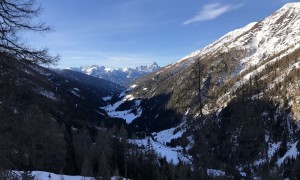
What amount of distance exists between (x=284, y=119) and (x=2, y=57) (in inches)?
7628

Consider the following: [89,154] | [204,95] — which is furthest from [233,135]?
[204,95]

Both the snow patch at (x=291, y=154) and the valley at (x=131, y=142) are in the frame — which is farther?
the snow patch at (x=291, y=154)

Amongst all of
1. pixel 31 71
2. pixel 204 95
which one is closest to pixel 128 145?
pixel 204 95

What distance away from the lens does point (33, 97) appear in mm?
13797

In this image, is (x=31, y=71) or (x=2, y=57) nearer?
(x=2, y=57)

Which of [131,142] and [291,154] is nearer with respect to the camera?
[291,154]

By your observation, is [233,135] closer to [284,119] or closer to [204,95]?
[284,119]

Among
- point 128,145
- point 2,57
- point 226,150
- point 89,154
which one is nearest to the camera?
point 2,57

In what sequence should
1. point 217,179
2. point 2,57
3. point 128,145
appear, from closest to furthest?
1. point 2,57
2. point 217,179
3. point 128,145

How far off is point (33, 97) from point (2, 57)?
1.80 metres

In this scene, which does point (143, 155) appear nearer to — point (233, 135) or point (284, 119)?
point (233, 135)

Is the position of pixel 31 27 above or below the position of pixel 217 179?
above

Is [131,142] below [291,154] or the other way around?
the other way around

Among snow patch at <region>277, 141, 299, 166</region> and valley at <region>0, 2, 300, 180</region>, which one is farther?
snow patch at <region>277, 141, 299, 166</region>
